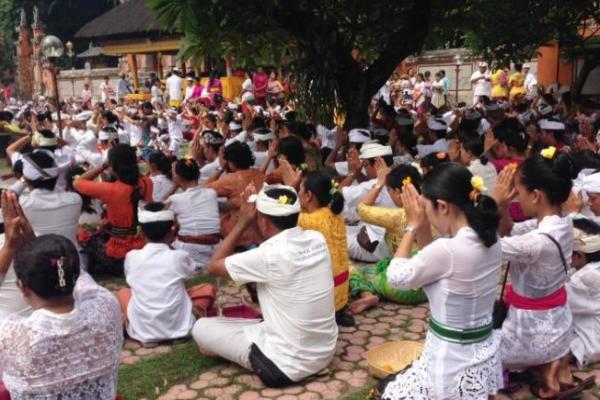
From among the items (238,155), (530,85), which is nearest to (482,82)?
(530,85)

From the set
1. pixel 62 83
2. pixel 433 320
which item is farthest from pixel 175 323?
pixel 62 83

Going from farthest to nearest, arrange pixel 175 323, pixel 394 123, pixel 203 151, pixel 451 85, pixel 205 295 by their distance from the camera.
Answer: pixel 451 85, pixel 394 123, pixel 203 151, pixel 205 295, pixel 175 323

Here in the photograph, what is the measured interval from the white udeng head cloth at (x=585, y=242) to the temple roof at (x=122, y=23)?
929 inches

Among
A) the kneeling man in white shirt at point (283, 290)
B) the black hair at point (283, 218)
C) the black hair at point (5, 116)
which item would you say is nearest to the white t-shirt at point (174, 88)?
the black hair at point (5, 116)

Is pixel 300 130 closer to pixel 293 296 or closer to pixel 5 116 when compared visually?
pixel 293 296

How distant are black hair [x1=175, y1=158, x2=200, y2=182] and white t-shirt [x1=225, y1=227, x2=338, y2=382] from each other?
2512mm

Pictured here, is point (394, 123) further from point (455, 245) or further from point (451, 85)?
point (451, 85)

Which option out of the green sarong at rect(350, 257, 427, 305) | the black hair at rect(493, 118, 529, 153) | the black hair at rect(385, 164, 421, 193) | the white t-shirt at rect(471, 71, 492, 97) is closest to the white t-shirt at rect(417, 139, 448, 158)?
the black hair at rect(493, 118, 529, 153)

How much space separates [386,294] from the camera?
537 cm

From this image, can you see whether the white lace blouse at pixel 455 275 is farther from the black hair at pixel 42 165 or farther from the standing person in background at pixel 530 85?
the standing person in background at pixel 530 85

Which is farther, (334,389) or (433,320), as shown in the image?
(334,389)

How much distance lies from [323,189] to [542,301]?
1658 millimetres

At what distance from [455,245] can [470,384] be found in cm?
73

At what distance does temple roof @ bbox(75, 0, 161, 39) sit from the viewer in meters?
25.7
